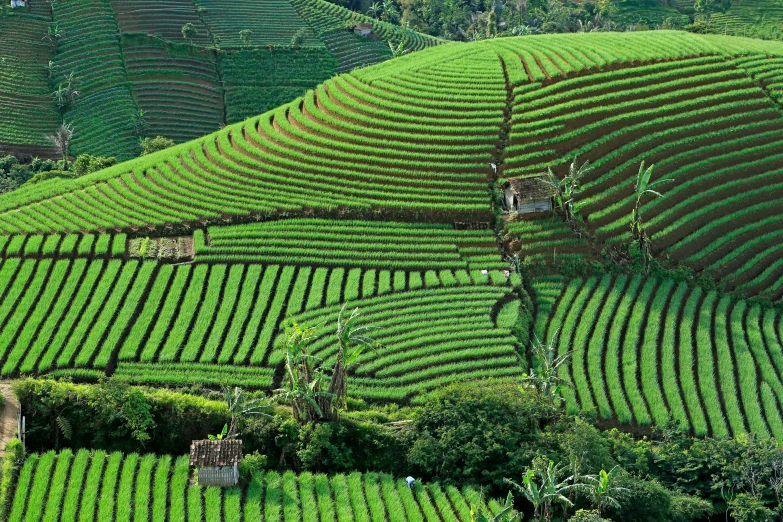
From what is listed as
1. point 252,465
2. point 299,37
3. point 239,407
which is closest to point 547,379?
point 252,465

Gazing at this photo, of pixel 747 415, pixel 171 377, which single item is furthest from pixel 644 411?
pixel 171 377

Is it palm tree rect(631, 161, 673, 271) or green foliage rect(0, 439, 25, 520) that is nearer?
green foliage rect(0, 439, 25, 520)

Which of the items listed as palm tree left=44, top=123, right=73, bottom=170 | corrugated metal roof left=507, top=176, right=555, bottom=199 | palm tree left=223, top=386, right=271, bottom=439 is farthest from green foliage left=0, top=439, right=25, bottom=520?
palm tree left=44, top=123, right=73, bottom=170

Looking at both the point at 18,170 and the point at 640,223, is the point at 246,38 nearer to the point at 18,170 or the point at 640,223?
the point at 18,170

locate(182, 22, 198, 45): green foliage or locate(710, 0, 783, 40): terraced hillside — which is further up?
locate(182, 22, 198, 45): green foliage

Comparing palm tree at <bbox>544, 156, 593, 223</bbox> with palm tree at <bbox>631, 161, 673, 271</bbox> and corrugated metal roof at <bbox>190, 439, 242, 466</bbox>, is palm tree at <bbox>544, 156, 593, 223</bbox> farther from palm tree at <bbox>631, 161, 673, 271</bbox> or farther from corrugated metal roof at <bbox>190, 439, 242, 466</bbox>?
corrugated metal roof at <bbox>190, 439, 242, 466</bbox>

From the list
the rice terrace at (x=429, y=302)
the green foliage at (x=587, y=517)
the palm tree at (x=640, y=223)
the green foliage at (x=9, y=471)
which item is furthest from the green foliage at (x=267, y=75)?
the green foliage at (x=587, y=517)

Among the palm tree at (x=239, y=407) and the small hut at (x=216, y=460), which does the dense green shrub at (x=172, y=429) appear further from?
the small hut at (x=216, y=460)
